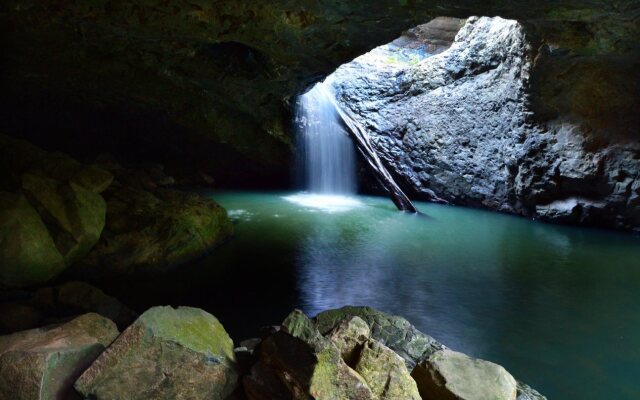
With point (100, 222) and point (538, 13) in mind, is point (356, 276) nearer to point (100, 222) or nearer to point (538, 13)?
point (100, 222)

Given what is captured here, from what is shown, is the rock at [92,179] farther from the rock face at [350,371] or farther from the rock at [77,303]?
the rock face at [350,371]

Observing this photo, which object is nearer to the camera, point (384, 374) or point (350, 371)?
point (350, 371)

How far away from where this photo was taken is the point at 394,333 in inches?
129

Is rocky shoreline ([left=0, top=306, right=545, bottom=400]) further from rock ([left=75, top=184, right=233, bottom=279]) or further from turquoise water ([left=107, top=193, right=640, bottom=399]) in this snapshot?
rock ([left=75, top=184, right=233, bottom=279])

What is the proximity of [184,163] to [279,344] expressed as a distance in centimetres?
1310

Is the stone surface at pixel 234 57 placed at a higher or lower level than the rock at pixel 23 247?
higher

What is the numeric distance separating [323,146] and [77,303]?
10670mm

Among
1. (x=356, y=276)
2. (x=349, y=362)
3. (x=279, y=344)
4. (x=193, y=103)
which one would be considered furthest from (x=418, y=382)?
(x=193, y=103)

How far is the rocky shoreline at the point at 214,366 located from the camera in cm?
219

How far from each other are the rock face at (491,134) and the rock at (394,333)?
268 inches

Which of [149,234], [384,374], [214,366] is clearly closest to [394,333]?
[384,374]

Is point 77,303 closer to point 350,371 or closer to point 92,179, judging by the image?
point 92,179

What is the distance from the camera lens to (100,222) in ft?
16.4

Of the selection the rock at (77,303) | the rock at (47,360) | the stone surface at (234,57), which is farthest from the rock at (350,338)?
the stone surface at (234,57)
